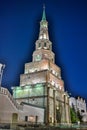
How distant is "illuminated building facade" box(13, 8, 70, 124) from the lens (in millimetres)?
45812

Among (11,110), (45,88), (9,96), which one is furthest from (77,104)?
(9,96)

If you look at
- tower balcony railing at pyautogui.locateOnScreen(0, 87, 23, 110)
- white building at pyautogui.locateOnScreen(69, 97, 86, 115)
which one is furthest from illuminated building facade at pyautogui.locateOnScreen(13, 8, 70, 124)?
white building at pyautogui.locateOnScreen(69, 97, 86, 115)

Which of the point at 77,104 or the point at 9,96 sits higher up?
the point at 9,96

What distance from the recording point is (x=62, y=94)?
53.1m

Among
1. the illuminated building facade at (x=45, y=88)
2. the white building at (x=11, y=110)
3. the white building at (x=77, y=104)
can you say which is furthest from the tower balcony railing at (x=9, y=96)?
the white building at (x=77, y=104)

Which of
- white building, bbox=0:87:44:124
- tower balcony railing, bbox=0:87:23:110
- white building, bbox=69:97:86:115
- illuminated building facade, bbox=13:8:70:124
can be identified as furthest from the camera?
white building, bbox=69:97:86:115

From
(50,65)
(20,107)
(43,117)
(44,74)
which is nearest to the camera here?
(20,107)

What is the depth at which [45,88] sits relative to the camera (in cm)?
4644

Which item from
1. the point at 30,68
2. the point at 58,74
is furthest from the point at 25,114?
the point at 58,74

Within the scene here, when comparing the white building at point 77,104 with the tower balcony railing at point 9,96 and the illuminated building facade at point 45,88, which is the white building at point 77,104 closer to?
the illuminated building facade at point 45,88

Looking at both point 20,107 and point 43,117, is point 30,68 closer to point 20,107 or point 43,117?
point 43,117

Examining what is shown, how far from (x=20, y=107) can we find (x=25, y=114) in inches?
100.0

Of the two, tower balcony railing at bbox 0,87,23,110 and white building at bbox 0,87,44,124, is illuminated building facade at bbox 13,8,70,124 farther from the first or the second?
tower balcony railing at bbox 0,87,23,110

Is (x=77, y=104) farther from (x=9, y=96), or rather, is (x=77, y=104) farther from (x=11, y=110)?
(x=9, y=96)
